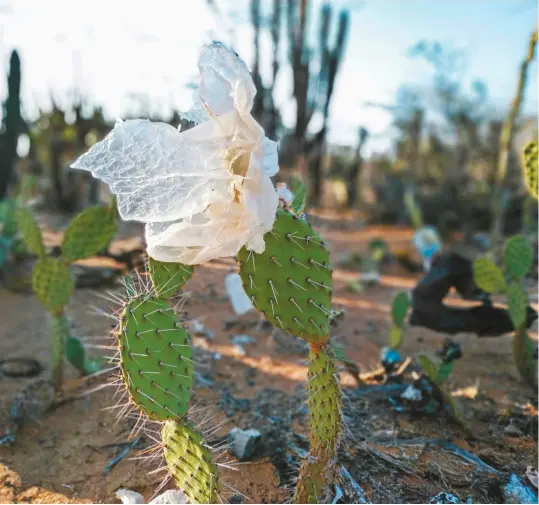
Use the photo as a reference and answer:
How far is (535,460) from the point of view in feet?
6.98

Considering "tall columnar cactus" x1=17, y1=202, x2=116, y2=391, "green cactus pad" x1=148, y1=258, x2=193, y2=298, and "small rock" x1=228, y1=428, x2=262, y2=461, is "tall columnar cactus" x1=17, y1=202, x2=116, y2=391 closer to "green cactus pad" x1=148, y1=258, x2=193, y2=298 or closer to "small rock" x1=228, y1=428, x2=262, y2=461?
"small rock" x1=228, y1=428, x2=262, y2=461

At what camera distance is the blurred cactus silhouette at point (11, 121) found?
4.98 m

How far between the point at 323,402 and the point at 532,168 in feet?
5.76

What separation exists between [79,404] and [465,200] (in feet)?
24.0

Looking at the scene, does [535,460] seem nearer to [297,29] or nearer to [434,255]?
[434,255]

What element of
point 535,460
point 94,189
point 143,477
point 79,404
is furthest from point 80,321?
point 94,189

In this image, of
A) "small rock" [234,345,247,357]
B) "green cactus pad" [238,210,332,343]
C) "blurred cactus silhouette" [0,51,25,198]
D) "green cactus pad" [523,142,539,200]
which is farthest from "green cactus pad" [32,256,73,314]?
"blurred cactus silhouette" [0,51,25,198]

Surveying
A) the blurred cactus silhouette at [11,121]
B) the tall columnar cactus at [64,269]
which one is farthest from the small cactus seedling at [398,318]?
the blurred cactus silhouette at [11,121]

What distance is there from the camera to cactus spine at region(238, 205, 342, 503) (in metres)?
Result: 1.56

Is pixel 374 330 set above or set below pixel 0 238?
below

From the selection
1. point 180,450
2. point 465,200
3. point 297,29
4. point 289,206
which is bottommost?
point 465,200

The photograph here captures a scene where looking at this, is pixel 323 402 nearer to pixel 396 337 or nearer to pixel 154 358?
pixel 154 358

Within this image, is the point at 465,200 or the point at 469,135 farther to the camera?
the point at 469,135

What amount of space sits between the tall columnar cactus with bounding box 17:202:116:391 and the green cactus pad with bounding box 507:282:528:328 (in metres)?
1.98
